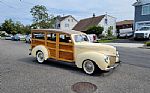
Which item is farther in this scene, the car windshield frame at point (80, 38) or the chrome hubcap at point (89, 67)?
the car windshield frame at point (80, 38)

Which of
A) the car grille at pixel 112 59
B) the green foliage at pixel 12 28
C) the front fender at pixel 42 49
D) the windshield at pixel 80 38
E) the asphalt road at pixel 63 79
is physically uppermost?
the green foliage at pixel 12 28

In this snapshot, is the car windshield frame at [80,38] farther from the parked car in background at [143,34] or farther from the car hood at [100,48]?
the parked car in background at [143,34]

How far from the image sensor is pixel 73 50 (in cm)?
918

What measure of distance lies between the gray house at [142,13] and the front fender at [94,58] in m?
28.1

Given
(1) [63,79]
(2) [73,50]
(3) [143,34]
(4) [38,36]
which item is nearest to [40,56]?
(4) [38,36]

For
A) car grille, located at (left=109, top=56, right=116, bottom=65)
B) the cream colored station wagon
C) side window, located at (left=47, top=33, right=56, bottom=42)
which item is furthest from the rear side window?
car grille, located at (left=109, top=56, right=116, bottom=65)

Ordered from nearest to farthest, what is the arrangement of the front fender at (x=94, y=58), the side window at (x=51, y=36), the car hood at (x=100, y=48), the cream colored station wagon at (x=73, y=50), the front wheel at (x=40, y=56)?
the front fender at (x=94, y=58) → the cream colored station wagon at (x=73, y=50) → the car hood at (x=100, y=48) → the side window at (x=51, y=36) → the front wheel at (x=40, y=56)

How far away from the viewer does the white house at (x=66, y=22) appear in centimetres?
6712

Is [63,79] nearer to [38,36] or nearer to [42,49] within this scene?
[42,49]

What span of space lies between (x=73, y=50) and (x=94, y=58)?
4.11 ft

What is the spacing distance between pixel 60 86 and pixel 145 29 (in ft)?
87.2

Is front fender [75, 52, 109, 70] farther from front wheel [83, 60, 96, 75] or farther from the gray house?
the gray house

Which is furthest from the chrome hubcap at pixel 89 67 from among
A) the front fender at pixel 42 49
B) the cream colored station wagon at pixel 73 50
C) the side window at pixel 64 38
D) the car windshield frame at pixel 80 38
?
the front fender at pixel 42 49

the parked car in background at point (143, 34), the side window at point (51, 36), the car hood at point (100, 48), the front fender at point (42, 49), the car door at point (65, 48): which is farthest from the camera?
the parked car in background at point (143, 34)
